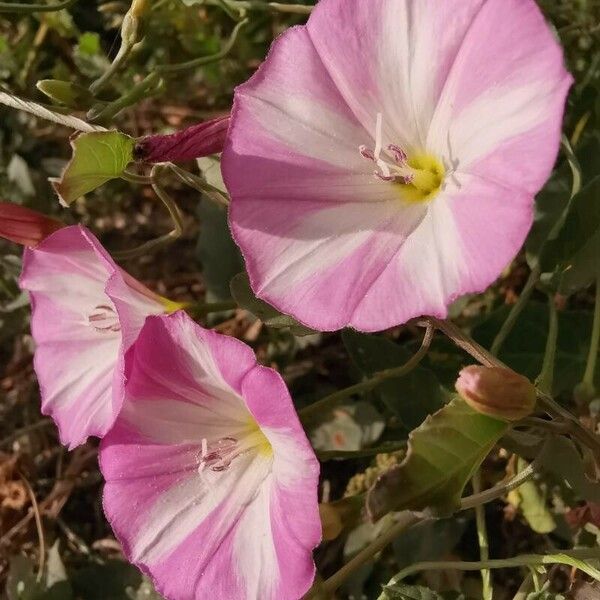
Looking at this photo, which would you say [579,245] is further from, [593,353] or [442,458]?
[442,458]

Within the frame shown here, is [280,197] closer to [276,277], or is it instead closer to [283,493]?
[276,277]

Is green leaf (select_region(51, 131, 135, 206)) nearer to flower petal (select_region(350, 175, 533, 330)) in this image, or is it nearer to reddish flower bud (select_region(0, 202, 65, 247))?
reddish flower bud (select_region(0, 202, 65, 247))

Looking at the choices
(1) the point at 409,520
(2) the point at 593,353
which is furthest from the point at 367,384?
(2) the point at 593,353

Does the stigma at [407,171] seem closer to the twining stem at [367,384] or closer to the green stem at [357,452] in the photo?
the twining stem at [367,384]

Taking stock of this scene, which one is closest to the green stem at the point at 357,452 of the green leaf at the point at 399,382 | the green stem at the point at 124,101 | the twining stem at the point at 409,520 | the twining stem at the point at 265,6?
the green leaf at the point at 399,382

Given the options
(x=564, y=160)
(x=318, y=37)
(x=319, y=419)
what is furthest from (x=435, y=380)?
(x=318, y=37)
